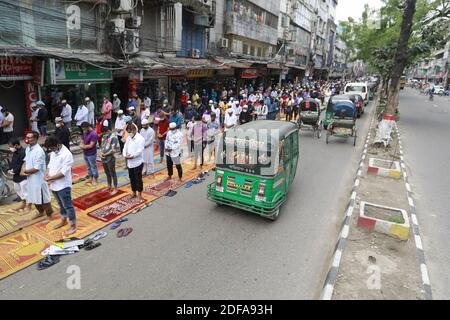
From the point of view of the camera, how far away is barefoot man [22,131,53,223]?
6078 mm

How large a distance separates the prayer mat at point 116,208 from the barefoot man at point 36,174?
3.16 ft

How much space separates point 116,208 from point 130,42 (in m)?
10.3

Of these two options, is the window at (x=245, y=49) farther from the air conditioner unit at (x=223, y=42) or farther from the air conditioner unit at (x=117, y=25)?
the air conditioner unit at (x=117, y=25)

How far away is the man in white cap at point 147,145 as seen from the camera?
8.84m

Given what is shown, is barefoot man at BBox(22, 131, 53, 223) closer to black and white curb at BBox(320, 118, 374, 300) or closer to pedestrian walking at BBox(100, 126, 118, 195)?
pedestrian walking at BBox(100, 126, 118, 195)

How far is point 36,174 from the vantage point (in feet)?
20.5

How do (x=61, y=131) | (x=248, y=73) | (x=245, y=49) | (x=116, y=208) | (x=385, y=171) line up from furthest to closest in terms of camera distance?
1. (x=248, y=73)
2. (x=245, y=49)
3. (x=385, y=171)
4. (x=61, y=131)
5. (x=116, y=208)

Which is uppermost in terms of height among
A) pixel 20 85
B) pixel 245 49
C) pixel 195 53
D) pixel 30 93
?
pixel 245 49

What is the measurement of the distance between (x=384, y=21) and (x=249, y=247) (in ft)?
103

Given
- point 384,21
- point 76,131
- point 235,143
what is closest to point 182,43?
point 76,131

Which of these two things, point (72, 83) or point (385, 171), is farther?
point (72, 83)

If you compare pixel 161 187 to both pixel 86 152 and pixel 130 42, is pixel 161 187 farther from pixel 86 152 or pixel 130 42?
pixel 130 42

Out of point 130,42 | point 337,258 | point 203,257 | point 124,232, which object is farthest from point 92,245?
point 130,42
